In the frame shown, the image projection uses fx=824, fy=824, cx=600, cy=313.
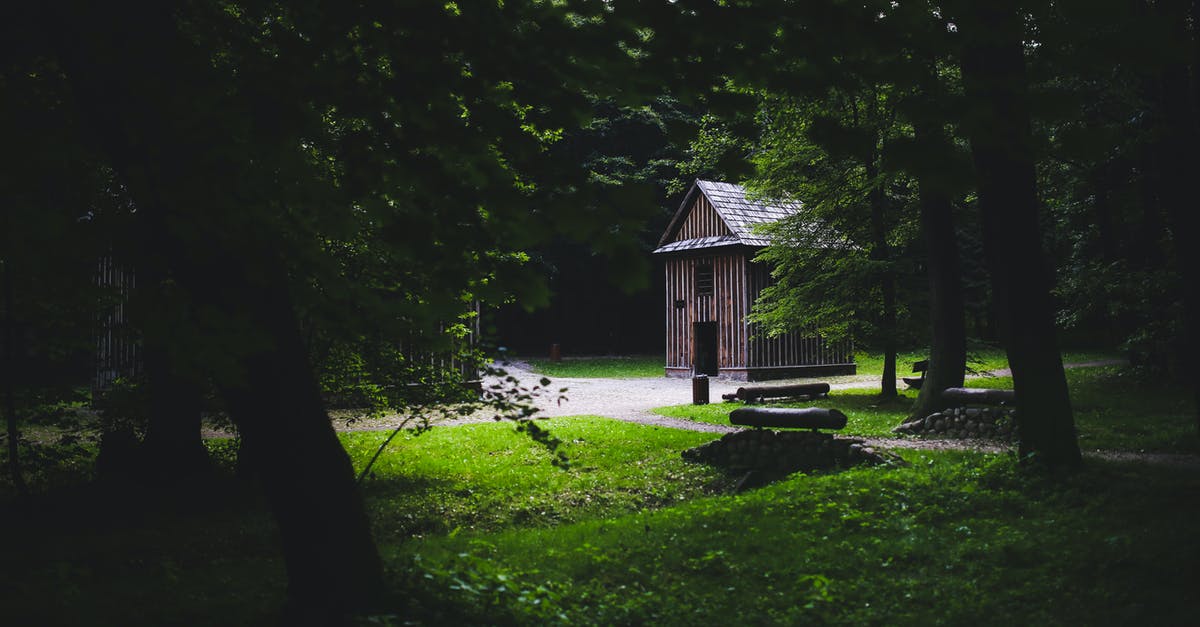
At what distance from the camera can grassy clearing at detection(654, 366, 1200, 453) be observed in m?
12.1

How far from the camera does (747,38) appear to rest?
349 centimetres

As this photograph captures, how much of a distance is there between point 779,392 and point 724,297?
1039cm

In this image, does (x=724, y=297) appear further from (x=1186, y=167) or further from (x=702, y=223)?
(x=1186, y=167)

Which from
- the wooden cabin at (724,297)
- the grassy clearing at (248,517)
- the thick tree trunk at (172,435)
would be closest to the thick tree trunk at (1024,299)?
the grassy clearing at (248,517)

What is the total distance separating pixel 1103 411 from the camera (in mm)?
15500

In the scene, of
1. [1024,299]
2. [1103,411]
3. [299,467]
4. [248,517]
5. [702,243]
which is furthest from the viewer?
[702,243]

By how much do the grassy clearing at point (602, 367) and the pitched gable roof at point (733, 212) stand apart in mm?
5704

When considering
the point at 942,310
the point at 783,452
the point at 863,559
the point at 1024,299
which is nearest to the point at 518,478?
the point at 783,452

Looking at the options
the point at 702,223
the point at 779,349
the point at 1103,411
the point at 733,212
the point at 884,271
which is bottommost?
the point at 1103,411

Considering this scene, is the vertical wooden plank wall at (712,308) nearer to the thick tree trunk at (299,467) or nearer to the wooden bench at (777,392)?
the wooden bench at (777,392)

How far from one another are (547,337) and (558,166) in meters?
43.3

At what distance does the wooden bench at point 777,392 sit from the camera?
2039 centimetres

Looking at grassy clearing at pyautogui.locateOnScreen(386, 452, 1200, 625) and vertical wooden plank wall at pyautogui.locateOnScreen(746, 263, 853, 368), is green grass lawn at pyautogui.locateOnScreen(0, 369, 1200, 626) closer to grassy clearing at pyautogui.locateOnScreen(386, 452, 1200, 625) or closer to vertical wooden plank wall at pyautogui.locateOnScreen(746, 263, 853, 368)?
grassy clearing at pyautogui.locateOnScreen(386, 452, 1200, 625)

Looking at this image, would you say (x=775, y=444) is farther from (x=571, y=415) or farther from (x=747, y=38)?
(x=747, y=38)
